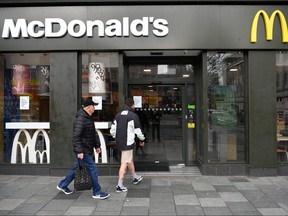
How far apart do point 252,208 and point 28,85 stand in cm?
625

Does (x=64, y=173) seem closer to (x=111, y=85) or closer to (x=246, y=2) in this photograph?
(x=111, y=85)

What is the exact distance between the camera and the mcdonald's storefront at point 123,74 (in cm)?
791

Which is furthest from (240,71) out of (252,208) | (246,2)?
(252,208)

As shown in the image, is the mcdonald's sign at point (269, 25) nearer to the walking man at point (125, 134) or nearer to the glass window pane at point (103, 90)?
the glass window pane at point (103, 90)

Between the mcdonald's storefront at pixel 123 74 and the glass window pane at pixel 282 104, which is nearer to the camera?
the mcdonald's storefront at pixel 123 74

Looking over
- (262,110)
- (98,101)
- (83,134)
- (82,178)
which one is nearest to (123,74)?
(98,101)

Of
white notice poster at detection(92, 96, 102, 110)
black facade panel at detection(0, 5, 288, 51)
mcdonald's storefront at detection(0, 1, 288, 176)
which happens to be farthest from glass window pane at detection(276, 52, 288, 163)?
white notice poster at detection(92, 96, 102, 110)

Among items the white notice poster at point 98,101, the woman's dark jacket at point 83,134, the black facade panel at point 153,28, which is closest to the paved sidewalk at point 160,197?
the woman's dark jacket at point 83,134

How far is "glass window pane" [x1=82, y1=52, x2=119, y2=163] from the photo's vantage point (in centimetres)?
830

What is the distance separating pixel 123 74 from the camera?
27.2ft

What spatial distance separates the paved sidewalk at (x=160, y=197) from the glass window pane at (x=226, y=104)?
2.60 feet

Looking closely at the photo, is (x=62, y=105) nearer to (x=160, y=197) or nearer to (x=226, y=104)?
(x=160, y=197)

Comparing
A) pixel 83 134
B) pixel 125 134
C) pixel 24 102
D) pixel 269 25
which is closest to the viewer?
pixel 83 134

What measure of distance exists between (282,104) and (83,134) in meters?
5.18
